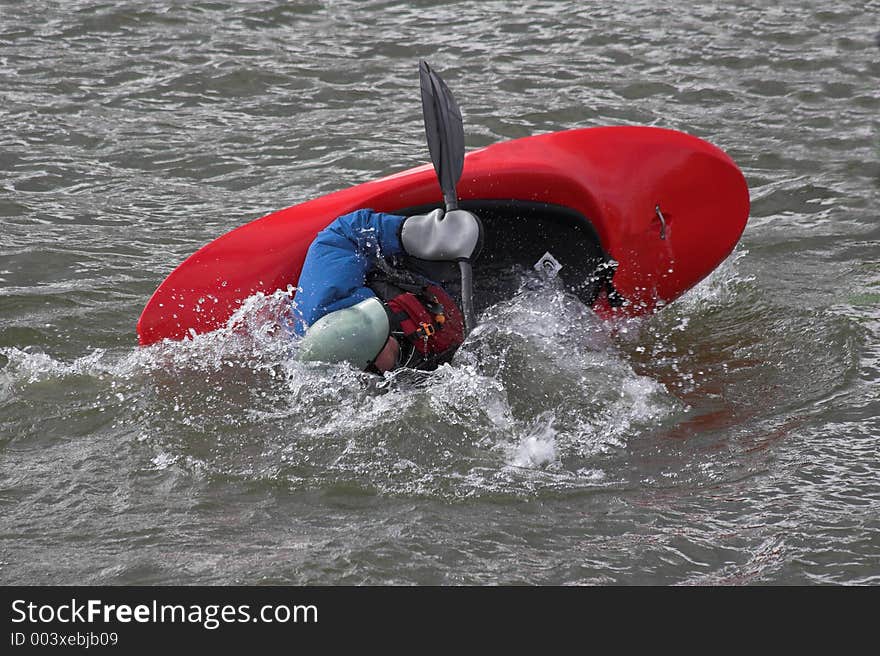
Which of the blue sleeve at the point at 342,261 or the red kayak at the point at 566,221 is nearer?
the blue sleeve at the point at 342,261

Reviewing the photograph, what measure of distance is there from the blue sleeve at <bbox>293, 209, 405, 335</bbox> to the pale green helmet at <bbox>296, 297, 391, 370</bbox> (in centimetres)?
17

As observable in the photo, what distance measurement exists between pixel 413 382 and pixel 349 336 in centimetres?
41

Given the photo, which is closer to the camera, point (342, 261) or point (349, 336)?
point (349, 336)

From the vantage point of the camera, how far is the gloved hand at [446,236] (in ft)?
13.3

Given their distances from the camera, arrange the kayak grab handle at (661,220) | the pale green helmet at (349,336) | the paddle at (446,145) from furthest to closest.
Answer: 1. the kayak grab handle at (661,220)
2. the paddle at (446,145)
3. the pale green helmet at (349,336)

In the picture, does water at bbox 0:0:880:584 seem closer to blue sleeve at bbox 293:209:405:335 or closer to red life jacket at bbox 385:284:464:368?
red life jacket at bbox 385:284:464:368

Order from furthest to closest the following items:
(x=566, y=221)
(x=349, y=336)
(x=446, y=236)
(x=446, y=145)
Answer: (x=566, y=221)
(x=446, y=145)
(x=446, y=236)
(x=349, y=336)

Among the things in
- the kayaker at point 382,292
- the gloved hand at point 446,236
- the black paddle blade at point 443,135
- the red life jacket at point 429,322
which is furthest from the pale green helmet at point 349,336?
the black paddle blade at point 443,135

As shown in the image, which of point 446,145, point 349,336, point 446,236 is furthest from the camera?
point 446,145

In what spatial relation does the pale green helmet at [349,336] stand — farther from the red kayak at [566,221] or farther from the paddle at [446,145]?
the red kayak at [566,221]

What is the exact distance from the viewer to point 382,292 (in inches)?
166

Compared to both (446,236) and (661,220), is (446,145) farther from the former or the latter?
(661,220)

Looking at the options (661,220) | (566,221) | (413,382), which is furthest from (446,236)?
(661,220)

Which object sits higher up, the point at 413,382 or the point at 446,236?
the point at 446,236
